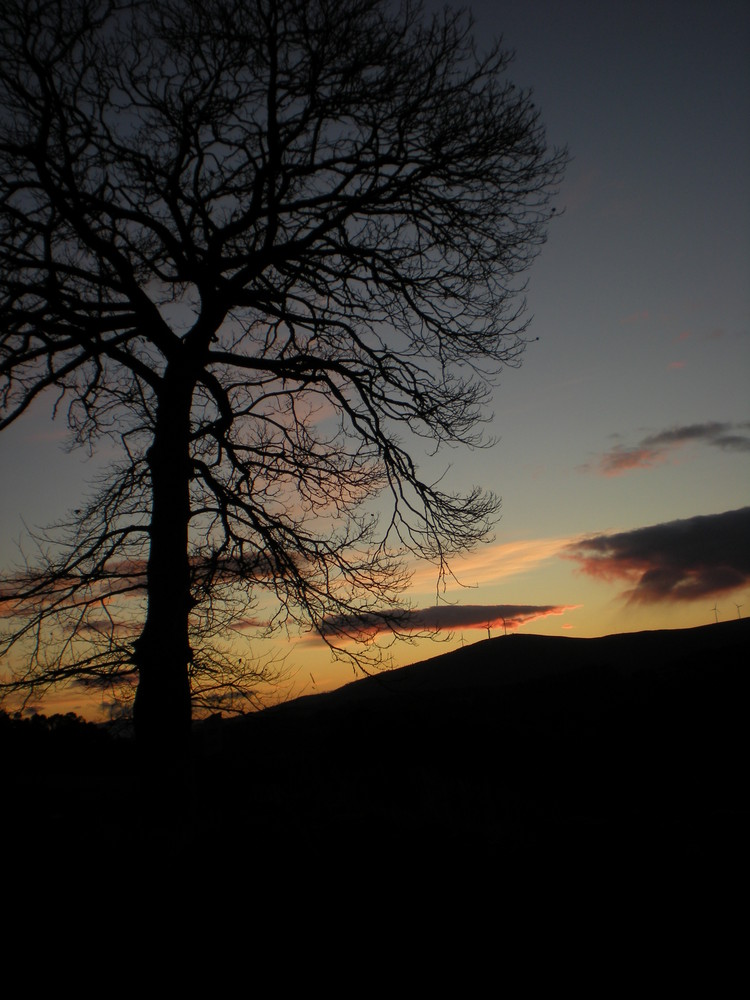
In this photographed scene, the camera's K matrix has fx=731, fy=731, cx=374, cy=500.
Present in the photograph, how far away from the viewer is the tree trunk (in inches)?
287

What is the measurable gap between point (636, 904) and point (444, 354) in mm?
6667

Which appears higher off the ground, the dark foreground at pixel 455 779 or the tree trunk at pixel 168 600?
the tree trunk at pixel 168 600

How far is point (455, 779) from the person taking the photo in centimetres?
780


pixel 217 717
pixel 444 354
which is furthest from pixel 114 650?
pixel 444 354

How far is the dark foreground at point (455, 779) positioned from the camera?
157 inches

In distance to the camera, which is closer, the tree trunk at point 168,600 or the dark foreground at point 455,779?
the dark foreground at point 455,779

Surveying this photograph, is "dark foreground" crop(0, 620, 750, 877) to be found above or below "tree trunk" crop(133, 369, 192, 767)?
below

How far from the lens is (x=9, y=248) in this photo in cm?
761

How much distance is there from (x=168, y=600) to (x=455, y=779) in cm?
358

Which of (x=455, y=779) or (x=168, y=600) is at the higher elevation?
(x=168, y=600)

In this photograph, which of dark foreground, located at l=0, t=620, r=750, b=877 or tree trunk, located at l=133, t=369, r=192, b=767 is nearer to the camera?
dark foreground, located at l=0, t=620, r=750, b=877

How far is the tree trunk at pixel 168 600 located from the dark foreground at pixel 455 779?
1.33ft

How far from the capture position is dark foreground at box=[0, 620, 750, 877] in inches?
157

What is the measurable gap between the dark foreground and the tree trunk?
407 mm
